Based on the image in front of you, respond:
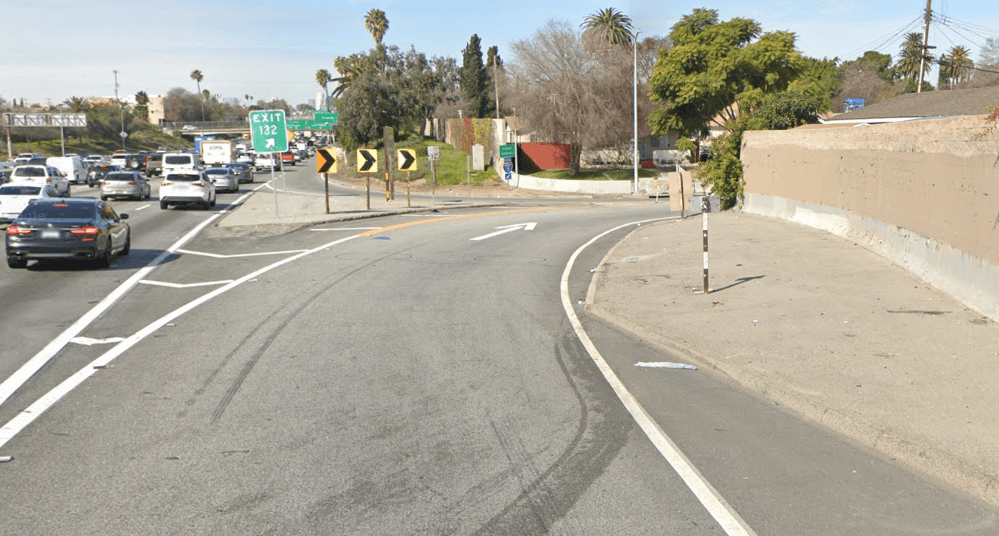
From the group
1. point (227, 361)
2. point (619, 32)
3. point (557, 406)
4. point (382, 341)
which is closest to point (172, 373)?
point (227, 361)

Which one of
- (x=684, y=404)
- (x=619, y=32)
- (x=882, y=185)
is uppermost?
(x=619, y=32)

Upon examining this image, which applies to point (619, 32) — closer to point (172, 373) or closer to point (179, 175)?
point (179, 175)

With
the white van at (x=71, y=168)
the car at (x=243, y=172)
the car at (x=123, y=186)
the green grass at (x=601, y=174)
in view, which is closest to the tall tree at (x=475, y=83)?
the green grass at (x=601, y=174)

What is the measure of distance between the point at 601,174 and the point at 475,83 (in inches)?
1753

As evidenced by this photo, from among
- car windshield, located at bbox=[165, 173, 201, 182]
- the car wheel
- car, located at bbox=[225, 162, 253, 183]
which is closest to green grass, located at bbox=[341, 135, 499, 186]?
car, located at bbox=[225, 162, 253, 183]

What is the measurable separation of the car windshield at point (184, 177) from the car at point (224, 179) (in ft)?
42.9

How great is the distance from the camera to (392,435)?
761 centimetres

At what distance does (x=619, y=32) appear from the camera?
83.2 m

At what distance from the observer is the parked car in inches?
2383

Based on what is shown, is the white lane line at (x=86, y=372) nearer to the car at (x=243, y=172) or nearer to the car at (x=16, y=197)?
the car at (x=16, y=197)

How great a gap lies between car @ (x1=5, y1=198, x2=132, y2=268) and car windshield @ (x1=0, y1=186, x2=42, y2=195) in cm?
1095

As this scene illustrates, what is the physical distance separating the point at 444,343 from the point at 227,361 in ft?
9.02

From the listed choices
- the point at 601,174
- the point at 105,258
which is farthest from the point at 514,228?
the point at 601,174

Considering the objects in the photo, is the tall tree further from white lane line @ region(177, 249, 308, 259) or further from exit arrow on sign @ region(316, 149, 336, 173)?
white lane line @ region(177, 249, 308, 259)
